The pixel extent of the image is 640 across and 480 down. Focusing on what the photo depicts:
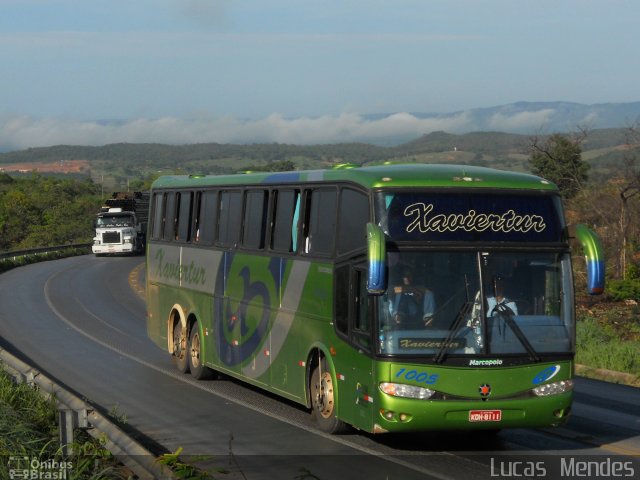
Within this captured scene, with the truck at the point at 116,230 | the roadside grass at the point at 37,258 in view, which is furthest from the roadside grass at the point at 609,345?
the truck at the point at 116,230

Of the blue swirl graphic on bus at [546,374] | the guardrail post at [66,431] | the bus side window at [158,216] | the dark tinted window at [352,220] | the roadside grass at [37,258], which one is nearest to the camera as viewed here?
the guardrail post at [66,431]

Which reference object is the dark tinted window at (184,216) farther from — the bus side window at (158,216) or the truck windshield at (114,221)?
the truck windshield at (114,221)

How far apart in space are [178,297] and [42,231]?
87.4 meters

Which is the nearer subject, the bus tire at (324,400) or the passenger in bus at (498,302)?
the passenger in bus at (498,302)

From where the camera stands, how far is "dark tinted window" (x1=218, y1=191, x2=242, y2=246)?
654 inches

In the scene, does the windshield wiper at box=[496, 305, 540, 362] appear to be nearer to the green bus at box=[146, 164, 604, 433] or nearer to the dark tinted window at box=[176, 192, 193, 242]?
A: the green bus at box=[146, 164, 604, 433]

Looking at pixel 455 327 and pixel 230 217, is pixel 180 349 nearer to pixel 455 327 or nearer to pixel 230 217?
pixel 230 217

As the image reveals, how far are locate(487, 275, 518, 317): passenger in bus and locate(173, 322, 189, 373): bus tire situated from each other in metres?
8.39

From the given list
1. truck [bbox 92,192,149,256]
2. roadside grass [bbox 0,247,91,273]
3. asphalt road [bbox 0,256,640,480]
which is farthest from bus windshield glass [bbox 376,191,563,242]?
truck [bbox 92,192,149,256]

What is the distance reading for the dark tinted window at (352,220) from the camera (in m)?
12.2

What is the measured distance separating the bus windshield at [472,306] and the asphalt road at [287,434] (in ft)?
3.88

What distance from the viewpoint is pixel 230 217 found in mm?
16938

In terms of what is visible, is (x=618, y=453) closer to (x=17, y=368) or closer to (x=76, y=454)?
(x=76, y=454)

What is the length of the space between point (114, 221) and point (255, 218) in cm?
4982
